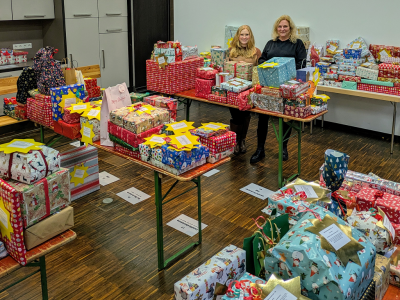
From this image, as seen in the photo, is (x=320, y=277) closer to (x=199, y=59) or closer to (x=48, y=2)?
(x=199, y=59)

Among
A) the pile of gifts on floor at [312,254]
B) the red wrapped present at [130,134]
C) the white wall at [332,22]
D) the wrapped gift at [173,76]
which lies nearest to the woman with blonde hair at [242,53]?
the wrapped gift at [173,76]

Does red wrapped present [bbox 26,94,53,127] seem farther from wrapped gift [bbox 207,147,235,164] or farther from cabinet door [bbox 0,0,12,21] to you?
cabinet door [bbox 0,0,12,21]

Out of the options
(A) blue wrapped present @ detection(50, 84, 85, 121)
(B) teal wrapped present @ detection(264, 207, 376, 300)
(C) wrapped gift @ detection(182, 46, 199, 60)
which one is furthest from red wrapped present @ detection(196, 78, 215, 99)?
(B) teal wrapped present @ detection(264, 207, 376, 300)

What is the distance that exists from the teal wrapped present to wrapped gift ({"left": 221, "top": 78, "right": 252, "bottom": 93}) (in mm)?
2793

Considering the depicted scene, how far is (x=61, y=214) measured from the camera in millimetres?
2031

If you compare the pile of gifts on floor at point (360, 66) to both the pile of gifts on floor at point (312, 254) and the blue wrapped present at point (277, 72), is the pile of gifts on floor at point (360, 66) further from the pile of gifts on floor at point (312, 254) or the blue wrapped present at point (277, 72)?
the pile of gifts on floor at point (312, 254)

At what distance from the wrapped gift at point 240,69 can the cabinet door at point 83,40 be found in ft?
9.45

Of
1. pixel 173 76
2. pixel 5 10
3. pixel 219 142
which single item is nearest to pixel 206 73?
pixel 173 76

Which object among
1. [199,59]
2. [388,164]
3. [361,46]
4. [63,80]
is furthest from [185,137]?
[361,46]

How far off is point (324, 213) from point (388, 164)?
3394mm

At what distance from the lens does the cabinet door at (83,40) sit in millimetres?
6273

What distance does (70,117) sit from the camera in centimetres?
324

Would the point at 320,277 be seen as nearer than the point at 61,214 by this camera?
Yes

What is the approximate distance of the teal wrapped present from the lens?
148cm
